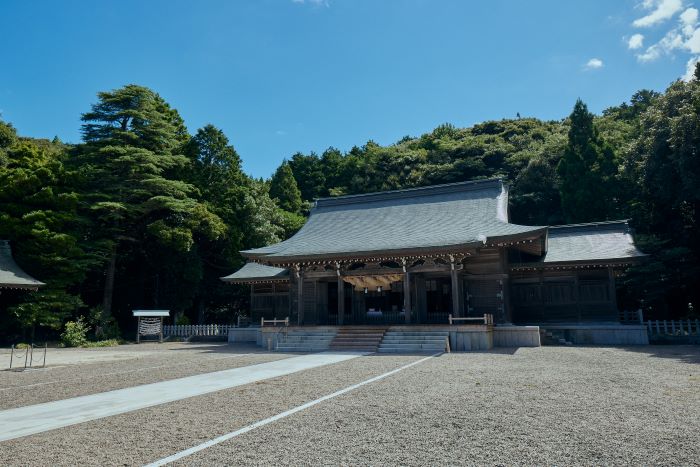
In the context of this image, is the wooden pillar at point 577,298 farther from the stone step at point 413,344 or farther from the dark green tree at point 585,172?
the dark green tree at point 585,172

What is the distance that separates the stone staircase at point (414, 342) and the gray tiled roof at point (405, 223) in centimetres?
328

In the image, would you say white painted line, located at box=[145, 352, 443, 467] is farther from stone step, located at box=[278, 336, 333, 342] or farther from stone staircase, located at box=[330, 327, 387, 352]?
stone step, located at box=[278, 336, 333, 342]

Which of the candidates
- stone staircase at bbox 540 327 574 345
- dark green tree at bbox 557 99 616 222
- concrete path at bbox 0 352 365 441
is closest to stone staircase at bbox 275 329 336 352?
concrete path at bbox 0 352 365 441

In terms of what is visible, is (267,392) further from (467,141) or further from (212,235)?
(467,141)

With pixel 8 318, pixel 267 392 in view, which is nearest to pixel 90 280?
Answer: pixel 8 318

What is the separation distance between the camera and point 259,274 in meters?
24.9

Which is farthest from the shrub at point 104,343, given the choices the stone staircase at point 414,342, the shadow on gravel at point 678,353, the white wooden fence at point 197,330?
the shadow on gravel at point 678,353

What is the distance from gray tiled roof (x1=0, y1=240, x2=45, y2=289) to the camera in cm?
2084

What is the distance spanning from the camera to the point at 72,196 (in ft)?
79.0

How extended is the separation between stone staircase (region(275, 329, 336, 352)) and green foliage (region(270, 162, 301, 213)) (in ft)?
96.1

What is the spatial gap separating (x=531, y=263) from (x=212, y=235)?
19.2 metres

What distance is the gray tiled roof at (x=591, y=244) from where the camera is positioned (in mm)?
19062

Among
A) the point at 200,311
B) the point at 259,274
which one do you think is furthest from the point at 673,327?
the point at 200,311

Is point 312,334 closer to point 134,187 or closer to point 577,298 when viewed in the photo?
point 577,298
